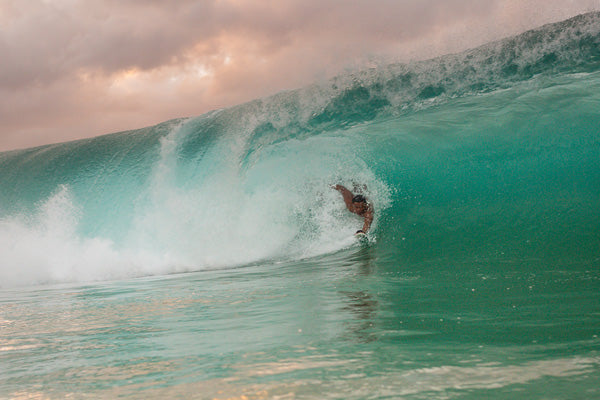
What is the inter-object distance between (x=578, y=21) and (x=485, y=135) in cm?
414

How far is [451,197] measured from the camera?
33.2 feet

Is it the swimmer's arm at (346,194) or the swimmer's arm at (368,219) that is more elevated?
the swimmer's arm at (346,194)

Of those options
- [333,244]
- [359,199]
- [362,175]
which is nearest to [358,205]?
[359,199]

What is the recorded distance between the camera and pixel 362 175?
1139 cm

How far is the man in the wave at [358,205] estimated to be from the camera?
9972mm

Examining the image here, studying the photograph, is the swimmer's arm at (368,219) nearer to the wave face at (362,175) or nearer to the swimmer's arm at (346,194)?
the wave face at (362,175)

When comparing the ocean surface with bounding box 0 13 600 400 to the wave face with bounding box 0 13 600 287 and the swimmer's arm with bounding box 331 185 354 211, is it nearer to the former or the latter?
the wave face with bounding box 0 13 600 287

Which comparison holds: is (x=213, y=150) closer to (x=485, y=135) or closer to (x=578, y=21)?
(x=485, y=135)

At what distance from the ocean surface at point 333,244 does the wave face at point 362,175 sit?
0.05 meters

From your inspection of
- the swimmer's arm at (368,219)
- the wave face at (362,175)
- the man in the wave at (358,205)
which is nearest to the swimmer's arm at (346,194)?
the man in the wave at (358,205)

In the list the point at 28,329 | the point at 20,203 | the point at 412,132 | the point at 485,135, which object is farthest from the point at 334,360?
the point at 20,203

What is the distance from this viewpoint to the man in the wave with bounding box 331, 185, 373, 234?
9.97 m

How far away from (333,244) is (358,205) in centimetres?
112

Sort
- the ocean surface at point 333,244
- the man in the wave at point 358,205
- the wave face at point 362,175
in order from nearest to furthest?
the ocean surface at point 333,244 < the wave face at point 362,175 < the man in the wave at point 358,205
